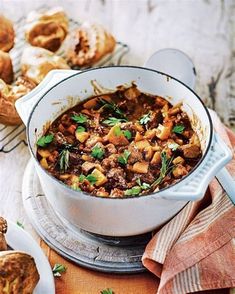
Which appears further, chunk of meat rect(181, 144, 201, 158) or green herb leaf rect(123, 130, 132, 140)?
green herb leaf rect(123, 130, 132, 140)

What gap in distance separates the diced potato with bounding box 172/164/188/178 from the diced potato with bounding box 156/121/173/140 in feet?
0.78

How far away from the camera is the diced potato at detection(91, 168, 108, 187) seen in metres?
2.98

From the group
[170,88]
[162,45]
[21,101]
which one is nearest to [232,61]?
[162,45]

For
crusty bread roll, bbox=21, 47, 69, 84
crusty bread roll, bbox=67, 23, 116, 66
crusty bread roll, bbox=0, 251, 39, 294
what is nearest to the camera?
crusty bread roll, bbox=0, 251, 39, 294

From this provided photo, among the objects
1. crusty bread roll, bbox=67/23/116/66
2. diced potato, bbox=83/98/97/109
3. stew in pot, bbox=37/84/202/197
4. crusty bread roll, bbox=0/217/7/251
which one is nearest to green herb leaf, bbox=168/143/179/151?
stew in pot, bbox=37/84/202/197

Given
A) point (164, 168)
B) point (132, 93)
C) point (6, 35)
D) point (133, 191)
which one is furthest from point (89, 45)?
point (133, 191)

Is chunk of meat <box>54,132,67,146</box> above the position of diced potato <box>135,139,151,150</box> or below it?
below

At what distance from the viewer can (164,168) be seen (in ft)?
9.97

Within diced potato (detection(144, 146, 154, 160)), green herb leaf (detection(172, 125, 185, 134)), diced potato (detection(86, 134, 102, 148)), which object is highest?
green herb leaf (detection(172, 125, 185, 134))

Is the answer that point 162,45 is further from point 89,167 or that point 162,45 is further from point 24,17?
point 89,167

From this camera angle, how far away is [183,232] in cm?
309

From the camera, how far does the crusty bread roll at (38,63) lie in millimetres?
3801

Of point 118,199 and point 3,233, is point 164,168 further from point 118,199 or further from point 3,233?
point 3,233

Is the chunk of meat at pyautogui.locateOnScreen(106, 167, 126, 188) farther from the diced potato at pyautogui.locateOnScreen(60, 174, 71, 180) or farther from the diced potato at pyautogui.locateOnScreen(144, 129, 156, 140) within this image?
the diced potato at pyautogui.locateOnScreen(144, 129, 156, 140)
